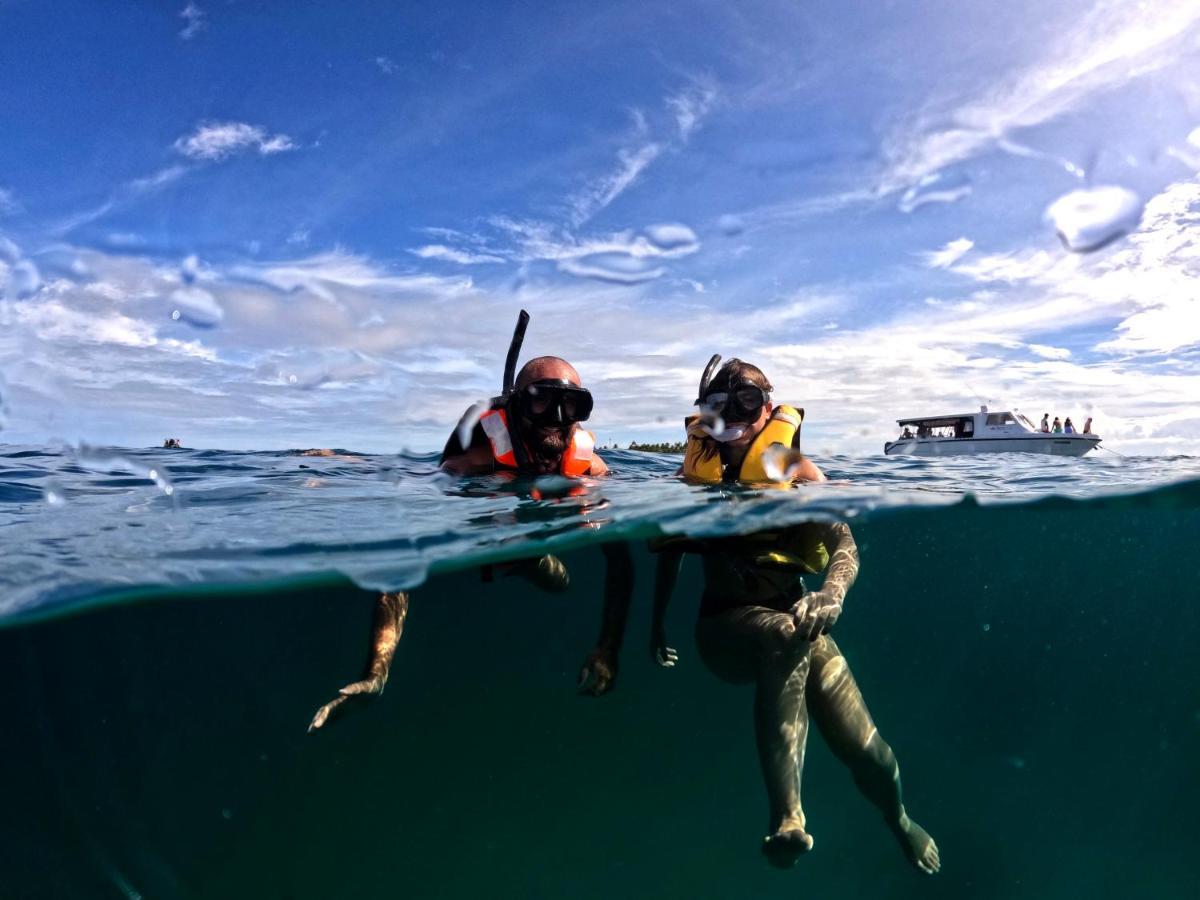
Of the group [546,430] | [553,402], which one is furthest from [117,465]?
[553,402]

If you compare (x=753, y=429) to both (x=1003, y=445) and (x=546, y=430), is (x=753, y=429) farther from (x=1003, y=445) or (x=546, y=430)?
(x=1003, y=445)

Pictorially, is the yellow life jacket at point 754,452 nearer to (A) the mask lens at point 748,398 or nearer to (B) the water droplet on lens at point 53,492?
(A) the mask lens at point 748,398

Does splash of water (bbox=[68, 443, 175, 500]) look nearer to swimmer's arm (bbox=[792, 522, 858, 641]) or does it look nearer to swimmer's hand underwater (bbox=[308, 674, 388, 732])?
swimmer's hand underwater (bbox=[308, 674, 388, 732])

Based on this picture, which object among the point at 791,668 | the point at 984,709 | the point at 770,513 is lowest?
the point at 984,709

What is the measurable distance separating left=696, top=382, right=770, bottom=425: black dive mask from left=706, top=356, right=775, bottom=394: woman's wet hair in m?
0.04

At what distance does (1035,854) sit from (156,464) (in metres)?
25.1

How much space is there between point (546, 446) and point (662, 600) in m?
1.81

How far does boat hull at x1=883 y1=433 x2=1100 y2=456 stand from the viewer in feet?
90.5

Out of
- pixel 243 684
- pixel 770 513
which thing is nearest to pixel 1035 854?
pixel 770 513

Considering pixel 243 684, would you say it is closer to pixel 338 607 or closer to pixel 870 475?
pixel 338 607

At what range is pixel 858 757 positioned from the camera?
4730mm

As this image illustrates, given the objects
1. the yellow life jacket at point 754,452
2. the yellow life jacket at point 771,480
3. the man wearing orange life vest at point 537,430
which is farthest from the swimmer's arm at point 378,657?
the yellow life jacket at point 754,452

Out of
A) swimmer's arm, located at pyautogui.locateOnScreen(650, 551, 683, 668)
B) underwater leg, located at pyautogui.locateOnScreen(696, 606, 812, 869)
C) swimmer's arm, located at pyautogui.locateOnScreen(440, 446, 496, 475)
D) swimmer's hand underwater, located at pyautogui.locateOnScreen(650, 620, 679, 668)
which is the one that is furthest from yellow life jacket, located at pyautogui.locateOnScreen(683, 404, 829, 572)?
swimmer's arm, located at pyautogui.locateOnScreen(440, 446, 496, 475)

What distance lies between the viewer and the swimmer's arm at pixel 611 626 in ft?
14.1
